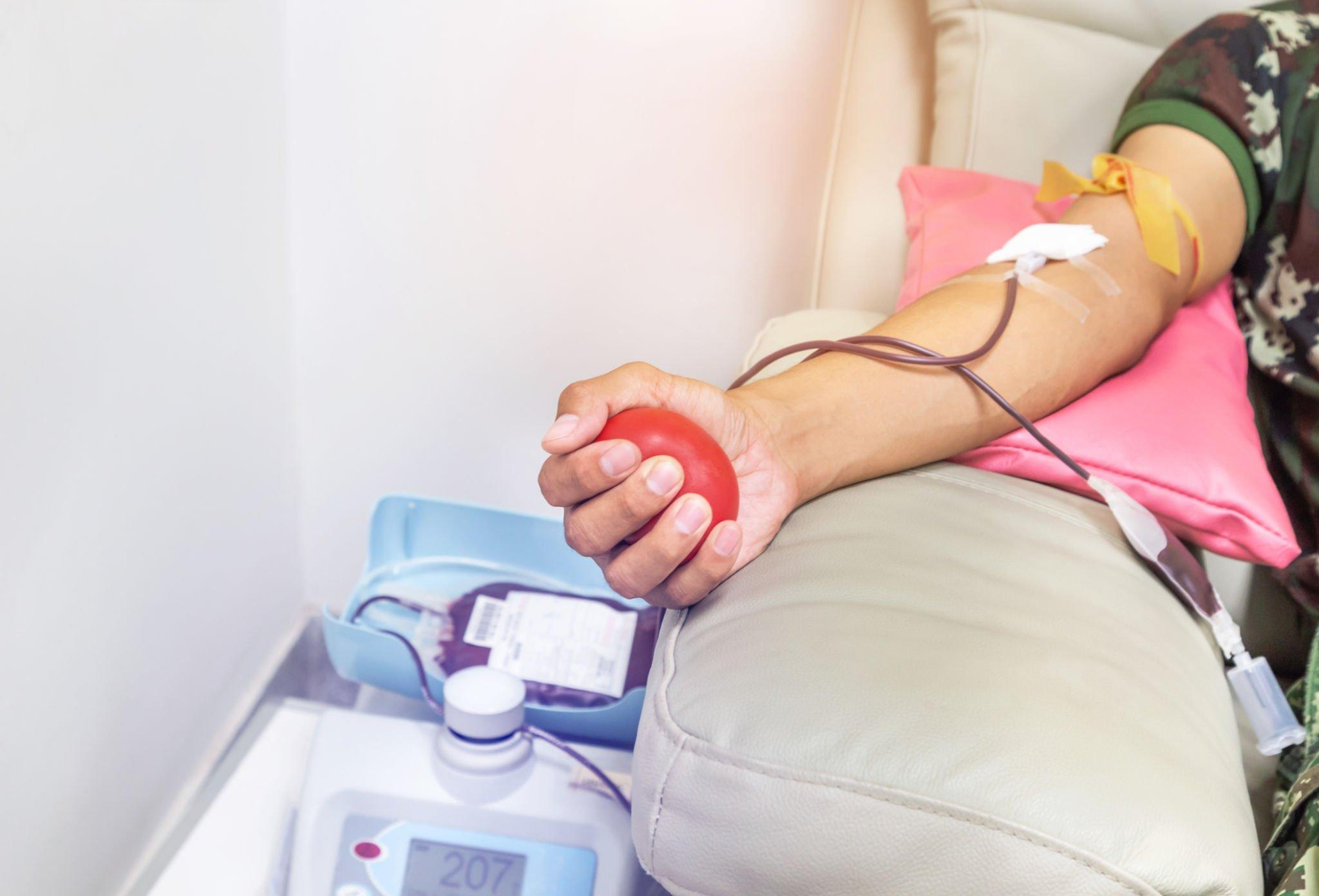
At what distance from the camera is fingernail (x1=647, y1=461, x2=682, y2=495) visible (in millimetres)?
522

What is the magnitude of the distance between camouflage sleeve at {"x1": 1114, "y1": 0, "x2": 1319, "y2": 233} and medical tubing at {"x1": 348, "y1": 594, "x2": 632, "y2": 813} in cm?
83

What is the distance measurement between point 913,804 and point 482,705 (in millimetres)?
412

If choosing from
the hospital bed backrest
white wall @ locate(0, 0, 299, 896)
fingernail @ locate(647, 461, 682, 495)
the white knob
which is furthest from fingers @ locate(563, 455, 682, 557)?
the hospital bed backrest

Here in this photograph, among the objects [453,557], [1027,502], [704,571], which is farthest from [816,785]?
[453,557]

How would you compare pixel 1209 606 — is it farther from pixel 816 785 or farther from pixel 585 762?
pixel 585 762

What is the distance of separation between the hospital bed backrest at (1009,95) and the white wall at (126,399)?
679 millimetres

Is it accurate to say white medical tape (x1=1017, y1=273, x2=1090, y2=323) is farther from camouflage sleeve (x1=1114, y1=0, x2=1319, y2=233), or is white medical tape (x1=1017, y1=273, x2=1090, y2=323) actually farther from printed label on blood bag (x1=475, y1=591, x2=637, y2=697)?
printed label on blood bag (x1=475, y1=591, x2=637, y2=697)

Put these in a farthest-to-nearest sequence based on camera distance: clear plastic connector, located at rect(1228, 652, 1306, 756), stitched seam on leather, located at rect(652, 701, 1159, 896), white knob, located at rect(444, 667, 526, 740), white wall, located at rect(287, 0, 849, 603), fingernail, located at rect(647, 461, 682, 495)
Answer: white wall, located at rect(287, 0, 849, 603), white knob, located at rect(444, 667, 526, 740), clear plastic connector, located at rect(1228, 652, 1306, 756), fingernail, located at rect(647, 461, 682, 495), stitched seam on leather, located at rect(652, 701, 1159, 896)

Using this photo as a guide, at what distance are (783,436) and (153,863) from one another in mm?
813

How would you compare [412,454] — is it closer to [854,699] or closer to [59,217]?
[59,217]

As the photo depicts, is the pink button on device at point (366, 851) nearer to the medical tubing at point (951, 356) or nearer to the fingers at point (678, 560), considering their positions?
the fingers at point (678, 560)

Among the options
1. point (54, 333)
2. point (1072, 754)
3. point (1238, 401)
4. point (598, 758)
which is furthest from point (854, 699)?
point (54, 333)

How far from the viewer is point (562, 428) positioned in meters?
0.54

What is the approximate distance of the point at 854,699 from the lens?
18.4 inches
